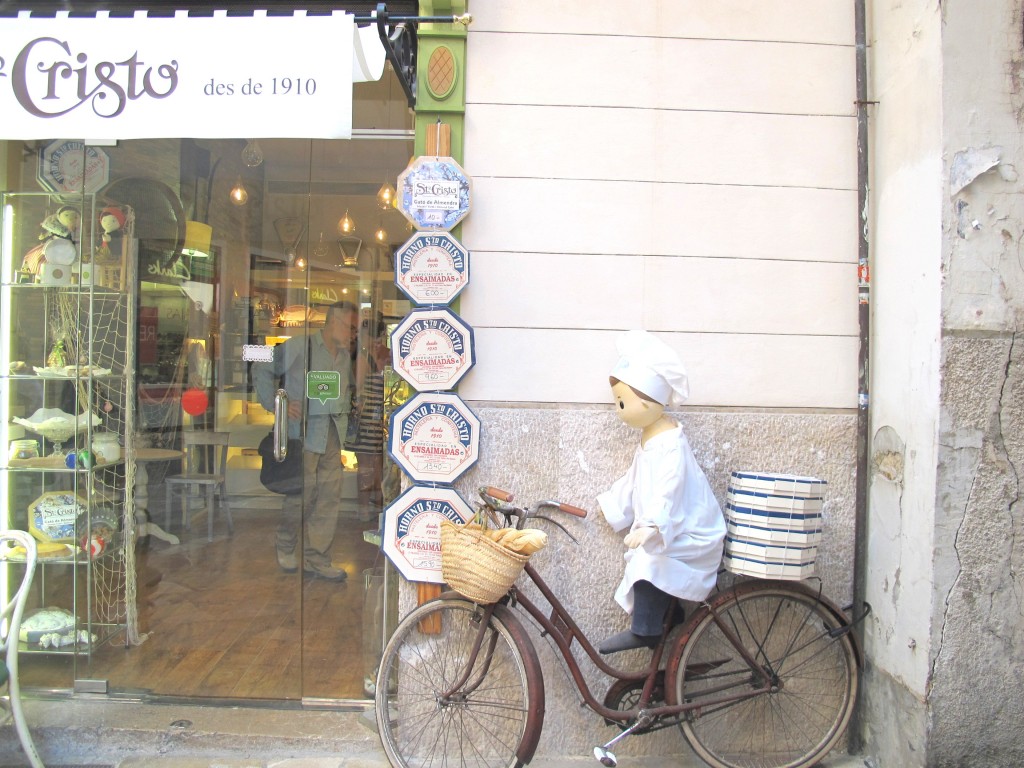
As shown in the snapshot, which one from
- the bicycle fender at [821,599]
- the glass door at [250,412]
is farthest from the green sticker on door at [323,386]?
the bicycle fender at [821,599]

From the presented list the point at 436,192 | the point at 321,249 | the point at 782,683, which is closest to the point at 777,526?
the point at 782,683

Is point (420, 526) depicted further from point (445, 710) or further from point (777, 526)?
point (777, 526)

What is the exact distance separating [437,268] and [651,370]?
1.07 m

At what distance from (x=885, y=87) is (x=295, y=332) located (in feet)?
10.9

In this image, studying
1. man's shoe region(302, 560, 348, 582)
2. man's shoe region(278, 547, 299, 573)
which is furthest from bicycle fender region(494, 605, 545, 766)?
man's shoe region(278, 547, 299, 573)

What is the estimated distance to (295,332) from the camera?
4426 mm

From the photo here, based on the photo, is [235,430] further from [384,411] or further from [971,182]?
[971,182]

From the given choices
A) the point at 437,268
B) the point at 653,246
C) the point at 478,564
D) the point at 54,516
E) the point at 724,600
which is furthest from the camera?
the point at 54,516

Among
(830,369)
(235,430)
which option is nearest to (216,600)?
(235,430)

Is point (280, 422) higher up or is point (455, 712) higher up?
point (280, 422)

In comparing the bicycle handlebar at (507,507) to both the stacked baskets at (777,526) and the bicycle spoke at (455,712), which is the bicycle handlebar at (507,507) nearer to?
the bicycle spoke at (455,712)

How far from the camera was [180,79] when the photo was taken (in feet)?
10.3

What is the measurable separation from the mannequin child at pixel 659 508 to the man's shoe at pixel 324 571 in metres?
1.82

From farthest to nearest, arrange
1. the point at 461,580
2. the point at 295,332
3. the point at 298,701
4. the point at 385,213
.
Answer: the point at 295,332 < the point at 385,213 < the point at 298,701 < the point at 461,580
